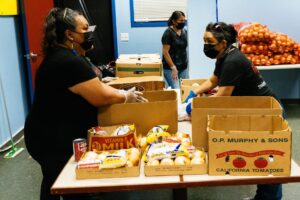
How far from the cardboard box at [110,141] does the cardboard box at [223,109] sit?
0.32 m

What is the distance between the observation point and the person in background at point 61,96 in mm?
1894

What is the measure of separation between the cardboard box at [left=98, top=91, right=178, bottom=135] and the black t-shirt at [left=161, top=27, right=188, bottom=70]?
275 cm

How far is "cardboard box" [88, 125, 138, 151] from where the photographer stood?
1.89m

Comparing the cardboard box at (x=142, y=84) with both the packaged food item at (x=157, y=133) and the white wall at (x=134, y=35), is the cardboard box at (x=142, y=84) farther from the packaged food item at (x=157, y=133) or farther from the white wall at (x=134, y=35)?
the white wall at (x=134, y=35)

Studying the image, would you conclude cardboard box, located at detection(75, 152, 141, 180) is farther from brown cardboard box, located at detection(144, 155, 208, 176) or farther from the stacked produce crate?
the stacked produce crate

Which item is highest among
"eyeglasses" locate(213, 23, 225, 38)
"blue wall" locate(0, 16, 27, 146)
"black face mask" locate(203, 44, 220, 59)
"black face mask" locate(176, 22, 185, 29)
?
"eyeglasses" locate(213, 23, 225, 38)

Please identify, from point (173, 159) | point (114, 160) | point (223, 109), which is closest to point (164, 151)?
point (173, 159)

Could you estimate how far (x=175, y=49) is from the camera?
191 inches

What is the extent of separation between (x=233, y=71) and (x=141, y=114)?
0.64 metres

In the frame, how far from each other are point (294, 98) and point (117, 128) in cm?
417

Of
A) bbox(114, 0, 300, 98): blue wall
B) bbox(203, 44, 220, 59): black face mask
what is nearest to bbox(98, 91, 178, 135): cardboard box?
bbox(203, 44, 220, 59): black face mask

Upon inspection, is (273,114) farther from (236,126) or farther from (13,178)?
(13,178)

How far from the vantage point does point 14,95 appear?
448 centimetres

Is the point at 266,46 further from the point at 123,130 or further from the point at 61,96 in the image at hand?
the point at 61,96
